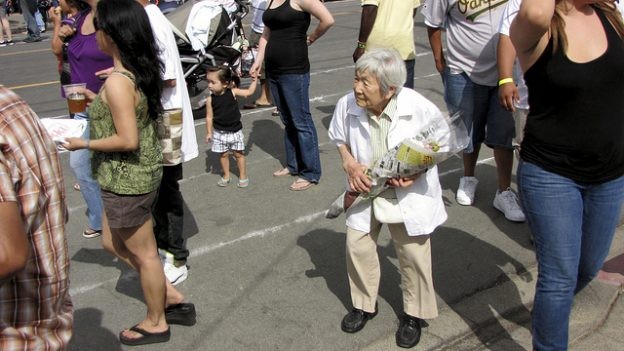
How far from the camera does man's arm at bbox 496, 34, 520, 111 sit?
4316 millimetres

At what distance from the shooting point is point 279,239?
4.91 m

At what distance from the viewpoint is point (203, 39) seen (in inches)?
337

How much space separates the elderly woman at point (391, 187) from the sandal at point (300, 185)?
7.76ft

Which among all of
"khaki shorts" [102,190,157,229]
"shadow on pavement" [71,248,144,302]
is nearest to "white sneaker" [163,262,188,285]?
"shadow on pavement" [71,248,144,302]

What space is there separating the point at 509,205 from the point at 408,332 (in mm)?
1938

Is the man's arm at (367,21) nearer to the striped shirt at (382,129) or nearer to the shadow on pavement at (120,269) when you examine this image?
the striped shirt at (382,129)

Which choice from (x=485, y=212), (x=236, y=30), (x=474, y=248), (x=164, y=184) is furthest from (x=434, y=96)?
(x=164, y=184)

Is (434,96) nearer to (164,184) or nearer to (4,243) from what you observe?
(164,184)

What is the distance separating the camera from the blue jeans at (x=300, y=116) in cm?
580

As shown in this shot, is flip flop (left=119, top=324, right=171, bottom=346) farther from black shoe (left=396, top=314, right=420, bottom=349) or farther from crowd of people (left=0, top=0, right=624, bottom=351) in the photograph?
black shoe (left=396, top=314, right=420, bottom=349)

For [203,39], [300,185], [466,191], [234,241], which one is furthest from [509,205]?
[203,39]

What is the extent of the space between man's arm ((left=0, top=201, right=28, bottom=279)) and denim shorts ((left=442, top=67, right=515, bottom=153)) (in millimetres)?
3755

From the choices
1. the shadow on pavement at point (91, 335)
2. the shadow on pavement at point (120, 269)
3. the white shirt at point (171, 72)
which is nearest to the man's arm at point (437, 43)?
the white shirt at point (171, 72)

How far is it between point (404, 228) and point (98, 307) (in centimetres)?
196
